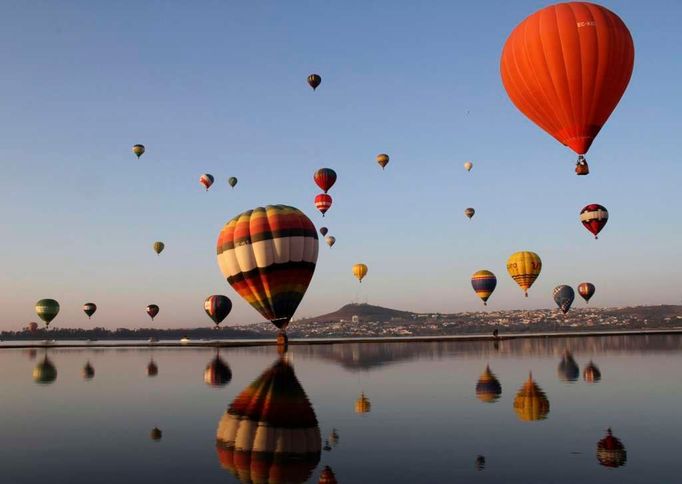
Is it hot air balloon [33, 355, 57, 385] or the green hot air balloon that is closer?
hot air balloon [33, 355, 57, 385]

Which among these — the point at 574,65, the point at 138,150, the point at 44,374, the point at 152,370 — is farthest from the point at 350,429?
the point at 138,150

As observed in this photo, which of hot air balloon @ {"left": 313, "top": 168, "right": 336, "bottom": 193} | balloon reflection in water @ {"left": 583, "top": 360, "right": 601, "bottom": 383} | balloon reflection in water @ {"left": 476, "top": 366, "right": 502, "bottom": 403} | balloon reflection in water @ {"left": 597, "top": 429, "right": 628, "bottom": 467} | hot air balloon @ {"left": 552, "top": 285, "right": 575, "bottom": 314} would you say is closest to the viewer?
balloon reflection in water @ {"left": 597, "top": 429, "right": 628, "bottom": 467}

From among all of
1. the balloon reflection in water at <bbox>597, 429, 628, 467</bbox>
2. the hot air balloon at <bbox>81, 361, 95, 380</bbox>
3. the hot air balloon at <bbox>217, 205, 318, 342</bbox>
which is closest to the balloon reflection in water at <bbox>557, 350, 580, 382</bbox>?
the balloon reflection in water at <bbox>597, 429, 628, 467</bbox>

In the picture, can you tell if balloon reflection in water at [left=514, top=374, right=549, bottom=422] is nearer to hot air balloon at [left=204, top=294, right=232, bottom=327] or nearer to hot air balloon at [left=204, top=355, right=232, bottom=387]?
hot air balloon at [left=204, top=355, right=232, bottom=387]

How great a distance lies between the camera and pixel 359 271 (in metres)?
113

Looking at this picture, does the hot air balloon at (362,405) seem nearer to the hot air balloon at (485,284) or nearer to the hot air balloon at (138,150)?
the hot air balloon at (138,150)

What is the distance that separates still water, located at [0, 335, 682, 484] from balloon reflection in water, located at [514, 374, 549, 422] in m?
0.09

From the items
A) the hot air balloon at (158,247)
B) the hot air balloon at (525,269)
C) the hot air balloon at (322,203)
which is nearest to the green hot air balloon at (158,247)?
the hot air balloon at (158,247)

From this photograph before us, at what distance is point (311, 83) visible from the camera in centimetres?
7912

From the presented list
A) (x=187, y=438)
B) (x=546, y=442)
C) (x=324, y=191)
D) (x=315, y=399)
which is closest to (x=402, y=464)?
(x=546, y=442)

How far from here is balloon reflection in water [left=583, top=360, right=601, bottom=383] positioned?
33531mm

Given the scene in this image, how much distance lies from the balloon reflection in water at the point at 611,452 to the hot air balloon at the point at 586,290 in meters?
113

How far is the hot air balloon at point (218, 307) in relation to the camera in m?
90.1

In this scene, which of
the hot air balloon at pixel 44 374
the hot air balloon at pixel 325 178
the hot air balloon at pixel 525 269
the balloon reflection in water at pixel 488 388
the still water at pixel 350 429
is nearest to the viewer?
the still water at pixel 350 429
